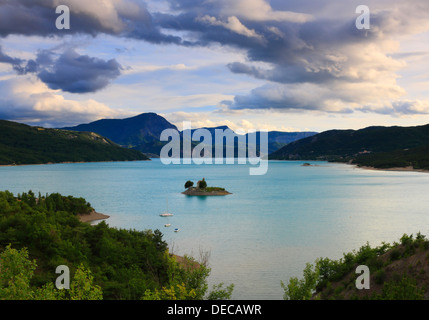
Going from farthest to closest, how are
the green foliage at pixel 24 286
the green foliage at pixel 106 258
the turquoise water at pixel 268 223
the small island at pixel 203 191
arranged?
the small island at pixel 203 191
the turquoise water at pixel 268 223
the green foliage at pixel 106 258
the green foliage at pixel 24 286

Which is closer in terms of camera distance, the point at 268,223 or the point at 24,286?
the point at 24,286

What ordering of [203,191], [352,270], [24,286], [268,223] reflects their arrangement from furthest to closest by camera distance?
[203,191] < [268,223] < [352,270] < [24,286]

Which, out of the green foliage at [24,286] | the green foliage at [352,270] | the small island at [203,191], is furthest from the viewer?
the small island at [203,191]

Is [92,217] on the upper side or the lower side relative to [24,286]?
lower

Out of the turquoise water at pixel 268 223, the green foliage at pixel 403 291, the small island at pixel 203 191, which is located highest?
the green foliage at pixel 403 291

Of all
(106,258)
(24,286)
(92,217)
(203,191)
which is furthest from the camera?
(203,191)

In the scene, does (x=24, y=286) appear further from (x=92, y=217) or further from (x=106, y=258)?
(x=92, y=217)

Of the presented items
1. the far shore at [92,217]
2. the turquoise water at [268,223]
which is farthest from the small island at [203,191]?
the far shore at [92,217]

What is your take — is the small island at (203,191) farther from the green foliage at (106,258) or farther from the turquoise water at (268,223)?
the green foliage at (106,258)

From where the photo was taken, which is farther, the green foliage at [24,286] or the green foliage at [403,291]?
the green foliage at [403,291]

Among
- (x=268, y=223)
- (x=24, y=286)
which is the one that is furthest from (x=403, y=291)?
(x=268, y=223)

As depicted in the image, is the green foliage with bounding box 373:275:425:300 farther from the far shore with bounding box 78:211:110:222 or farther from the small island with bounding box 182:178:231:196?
the small island with bounding box 182:178:231:196

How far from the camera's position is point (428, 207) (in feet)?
445
